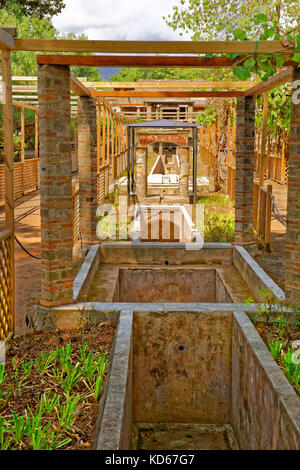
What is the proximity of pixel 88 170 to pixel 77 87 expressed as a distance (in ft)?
6.67

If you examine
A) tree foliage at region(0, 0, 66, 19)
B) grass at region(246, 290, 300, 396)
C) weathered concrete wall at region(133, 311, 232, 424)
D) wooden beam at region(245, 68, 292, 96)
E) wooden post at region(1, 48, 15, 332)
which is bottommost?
weathered concrete wall at region(133, 311, 232, 424)

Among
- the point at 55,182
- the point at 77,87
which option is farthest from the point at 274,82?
the point at 55,182

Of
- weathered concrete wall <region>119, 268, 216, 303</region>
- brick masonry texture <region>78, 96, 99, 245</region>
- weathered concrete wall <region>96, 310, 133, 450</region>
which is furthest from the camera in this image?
brick masonry texture <region>78, 96, 99, 245</region>

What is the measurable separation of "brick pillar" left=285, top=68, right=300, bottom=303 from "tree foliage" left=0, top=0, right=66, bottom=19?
2998 centimetres

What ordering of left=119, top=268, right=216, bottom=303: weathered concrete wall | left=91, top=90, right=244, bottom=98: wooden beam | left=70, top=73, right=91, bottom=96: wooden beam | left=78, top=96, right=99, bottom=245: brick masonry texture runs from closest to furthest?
left=70, top=73, right=91, bottom=96: wooden beam < left=91, top=90, right=244, bottom=98: wooden beam < left=119, top=268, right=216, bottom=303: weathered concrete wall < left=78, top=96, right=99, bottom=245: brick masonry texture

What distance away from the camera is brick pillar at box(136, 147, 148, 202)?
18.6 m

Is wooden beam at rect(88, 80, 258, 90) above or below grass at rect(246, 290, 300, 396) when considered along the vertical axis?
above

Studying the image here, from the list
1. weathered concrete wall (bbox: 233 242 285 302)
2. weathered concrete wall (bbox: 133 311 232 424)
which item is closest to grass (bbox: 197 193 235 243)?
weathered concrete wall (bbox: 233 242 285 302)

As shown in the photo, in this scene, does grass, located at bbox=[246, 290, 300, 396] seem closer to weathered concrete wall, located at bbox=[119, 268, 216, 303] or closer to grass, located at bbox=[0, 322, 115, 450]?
grass, located at bbox=[0, 322, 115, 450]

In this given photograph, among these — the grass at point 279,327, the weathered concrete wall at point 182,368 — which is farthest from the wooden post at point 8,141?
the grass at point 279,327

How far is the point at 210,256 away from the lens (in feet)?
34.6

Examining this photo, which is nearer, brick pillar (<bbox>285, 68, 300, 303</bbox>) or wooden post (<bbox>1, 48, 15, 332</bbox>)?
wooden post (<bbox>1, 48, 15, 332</bbox>)

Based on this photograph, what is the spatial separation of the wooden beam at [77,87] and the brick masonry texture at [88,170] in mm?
475

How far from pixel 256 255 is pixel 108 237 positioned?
3.48m
